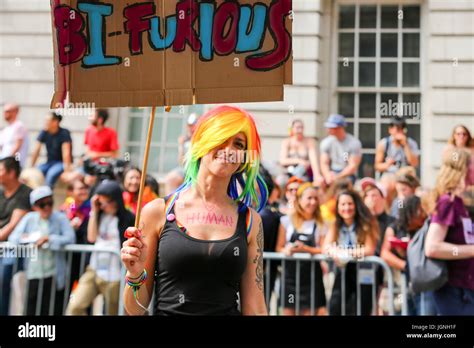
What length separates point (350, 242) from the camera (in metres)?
6.35

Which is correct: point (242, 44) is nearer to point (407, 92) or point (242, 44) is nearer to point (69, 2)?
point (69, 2)

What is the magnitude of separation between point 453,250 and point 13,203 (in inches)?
135

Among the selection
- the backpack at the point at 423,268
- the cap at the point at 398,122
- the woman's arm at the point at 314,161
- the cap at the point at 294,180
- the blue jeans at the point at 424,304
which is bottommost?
the blue jeans at the point at 424,304

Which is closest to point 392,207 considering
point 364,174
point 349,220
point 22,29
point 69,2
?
point 349,220

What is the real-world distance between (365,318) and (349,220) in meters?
1.86

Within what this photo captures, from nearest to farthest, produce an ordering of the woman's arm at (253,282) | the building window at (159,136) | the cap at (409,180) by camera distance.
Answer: the woman's arm at (253,282) → the cap at (409,180) → the building window at (159,136)

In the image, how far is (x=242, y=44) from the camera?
3.54 metres

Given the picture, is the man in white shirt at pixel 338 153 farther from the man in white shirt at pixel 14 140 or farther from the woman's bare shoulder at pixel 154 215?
the woman's bare shoulder at pixel 154 215

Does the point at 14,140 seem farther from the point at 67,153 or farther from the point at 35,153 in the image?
the point at 67,153

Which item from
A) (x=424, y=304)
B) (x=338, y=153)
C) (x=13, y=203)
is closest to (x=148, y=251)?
(x=424, y=304)

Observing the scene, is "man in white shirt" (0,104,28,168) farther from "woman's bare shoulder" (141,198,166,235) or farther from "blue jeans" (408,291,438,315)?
"woman's bare shoulder" (141,198,166,235)

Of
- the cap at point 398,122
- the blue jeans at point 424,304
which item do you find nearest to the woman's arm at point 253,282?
the blue jeans at point 424,304

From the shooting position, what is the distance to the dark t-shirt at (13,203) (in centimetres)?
674

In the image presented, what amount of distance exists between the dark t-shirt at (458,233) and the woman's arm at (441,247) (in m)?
0.03
